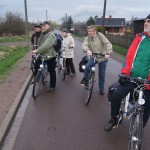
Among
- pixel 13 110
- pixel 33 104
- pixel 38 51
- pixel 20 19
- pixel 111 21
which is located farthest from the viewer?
pixel 111 21

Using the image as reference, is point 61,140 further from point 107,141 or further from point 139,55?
point 139,55

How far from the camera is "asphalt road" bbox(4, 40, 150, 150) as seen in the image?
16.2ft

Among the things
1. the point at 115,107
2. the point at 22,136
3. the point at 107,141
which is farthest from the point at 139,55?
the point at 22,136

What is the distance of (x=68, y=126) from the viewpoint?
579 centimetres

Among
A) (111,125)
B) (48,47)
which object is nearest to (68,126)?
(111,125)

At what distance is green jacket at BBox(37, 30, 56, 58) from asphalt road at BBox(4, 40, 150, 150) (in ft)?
3.68

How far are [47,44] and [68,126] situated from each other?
2810mm

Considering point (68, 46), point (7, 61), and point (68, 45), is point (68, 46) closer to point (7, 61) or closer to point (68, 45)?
point (68, 45)

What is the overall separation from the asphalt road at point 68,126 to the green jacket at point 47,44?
112cm

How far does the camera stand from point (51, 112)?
21.9 ft

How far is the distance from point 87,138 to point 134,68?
1.52 metres

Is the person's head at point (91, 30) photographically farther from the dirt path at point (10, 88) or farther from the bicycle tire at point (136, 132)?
the bicycle tire at point (136, 132)

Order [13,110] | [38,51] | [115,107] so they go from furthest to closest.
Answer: [38,51] < [13,110] < [115,107]

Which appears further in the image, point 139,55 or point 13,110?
point 13,110
